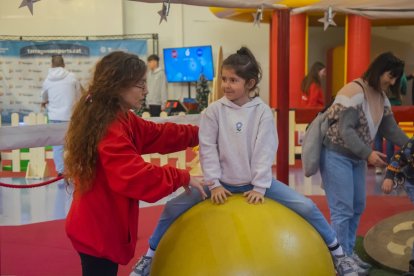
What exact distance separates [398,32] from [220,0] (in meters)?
10.7

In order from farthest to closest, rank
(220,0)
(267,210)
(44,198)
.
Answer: (44,198)
(220,0)
(267,210)

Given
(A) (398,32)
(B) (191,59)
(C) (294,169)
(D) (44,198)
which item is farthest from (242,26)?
(D) (44,198)

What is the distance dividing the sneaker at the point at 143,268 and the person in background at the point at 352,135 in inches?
53.9

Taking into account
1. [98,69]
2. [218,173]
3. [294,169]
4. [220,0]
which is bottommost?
[294,169]

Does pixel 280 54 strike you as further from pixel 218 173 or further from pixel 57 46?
pixel 57 46

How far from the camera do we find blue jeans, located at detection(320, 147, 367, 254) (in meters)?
3.59

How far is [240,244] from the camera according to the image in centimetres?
247

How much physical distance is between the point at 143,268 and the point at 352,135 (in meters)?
1.58

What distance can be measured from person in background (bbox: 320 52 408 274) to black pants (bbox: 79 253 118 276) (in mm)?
1759

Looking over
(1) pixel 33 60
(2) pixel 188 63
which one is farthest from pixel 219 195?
(1) pixel 33 60

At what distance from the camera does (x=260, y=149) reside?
2762 mm

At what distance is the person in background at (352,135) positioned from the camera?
3.51 metres

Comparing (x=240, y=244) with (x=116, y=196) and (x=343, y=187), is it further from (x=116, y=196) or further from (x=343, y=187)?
(x=343, y=187)

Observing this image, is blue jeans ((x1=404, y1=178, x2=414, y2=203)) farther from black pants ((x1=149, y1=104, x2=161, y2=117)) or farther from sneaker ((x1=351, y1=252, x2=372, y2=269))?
black pants ((x1=149, y1=104, x2=161, y2=117))
